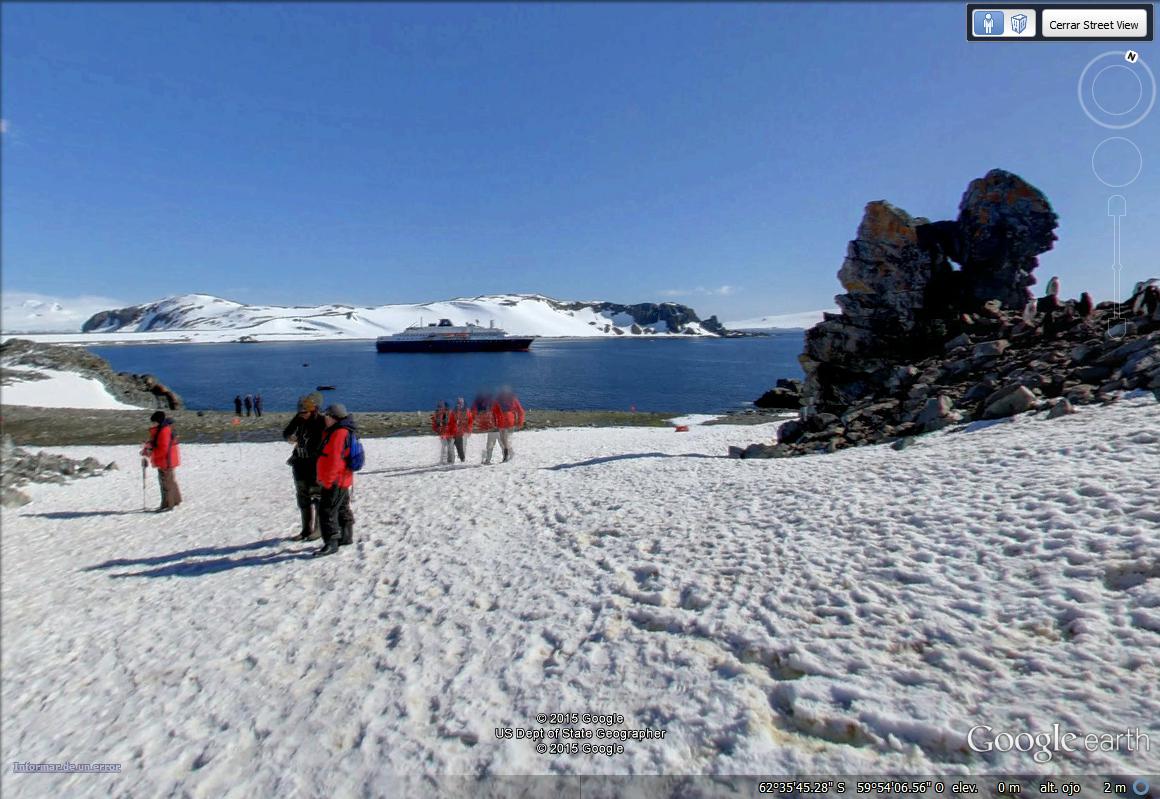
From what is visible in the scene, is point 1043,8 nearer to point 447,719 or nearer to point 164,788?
point 447,719

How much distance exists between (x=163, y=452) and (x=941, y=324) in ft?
80.4

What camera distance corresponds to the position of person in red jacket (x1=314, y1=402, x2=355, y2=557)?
719 cm

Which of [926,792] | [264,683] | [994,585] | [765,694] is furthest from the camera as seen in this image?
[994,585]

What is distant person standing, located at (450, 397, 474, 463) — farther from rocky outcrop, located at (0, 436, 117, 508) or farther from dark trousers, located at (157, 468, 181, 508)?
rocky outcrop, located at (0, 436, 117, 508)

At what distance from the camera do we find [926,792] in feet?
9.66

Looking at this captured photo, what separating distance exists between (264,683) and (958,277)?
26840 millimetres

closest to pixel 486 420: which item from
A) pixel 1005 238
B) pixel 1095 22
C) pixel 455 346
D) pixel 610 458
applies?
pixel 610 458

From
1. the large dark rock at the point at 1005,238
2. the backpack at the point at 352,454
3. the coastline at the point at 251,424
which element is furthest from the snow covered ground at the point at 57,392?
the large dark rock at the point at 1005,238

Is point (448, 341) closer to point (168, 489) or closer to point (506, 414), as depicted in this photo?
point (506, 414)

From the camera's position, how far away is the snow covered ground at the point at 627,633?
3.25 metres

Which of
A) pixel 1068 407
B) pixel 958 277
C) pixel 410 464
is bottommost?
pixel 410 464

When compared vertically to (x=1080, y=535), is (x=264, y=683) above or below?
below

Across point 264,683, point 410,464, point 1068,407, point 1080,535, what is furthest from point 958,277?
point 264,683

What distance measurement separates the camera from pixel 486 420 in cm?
1486
